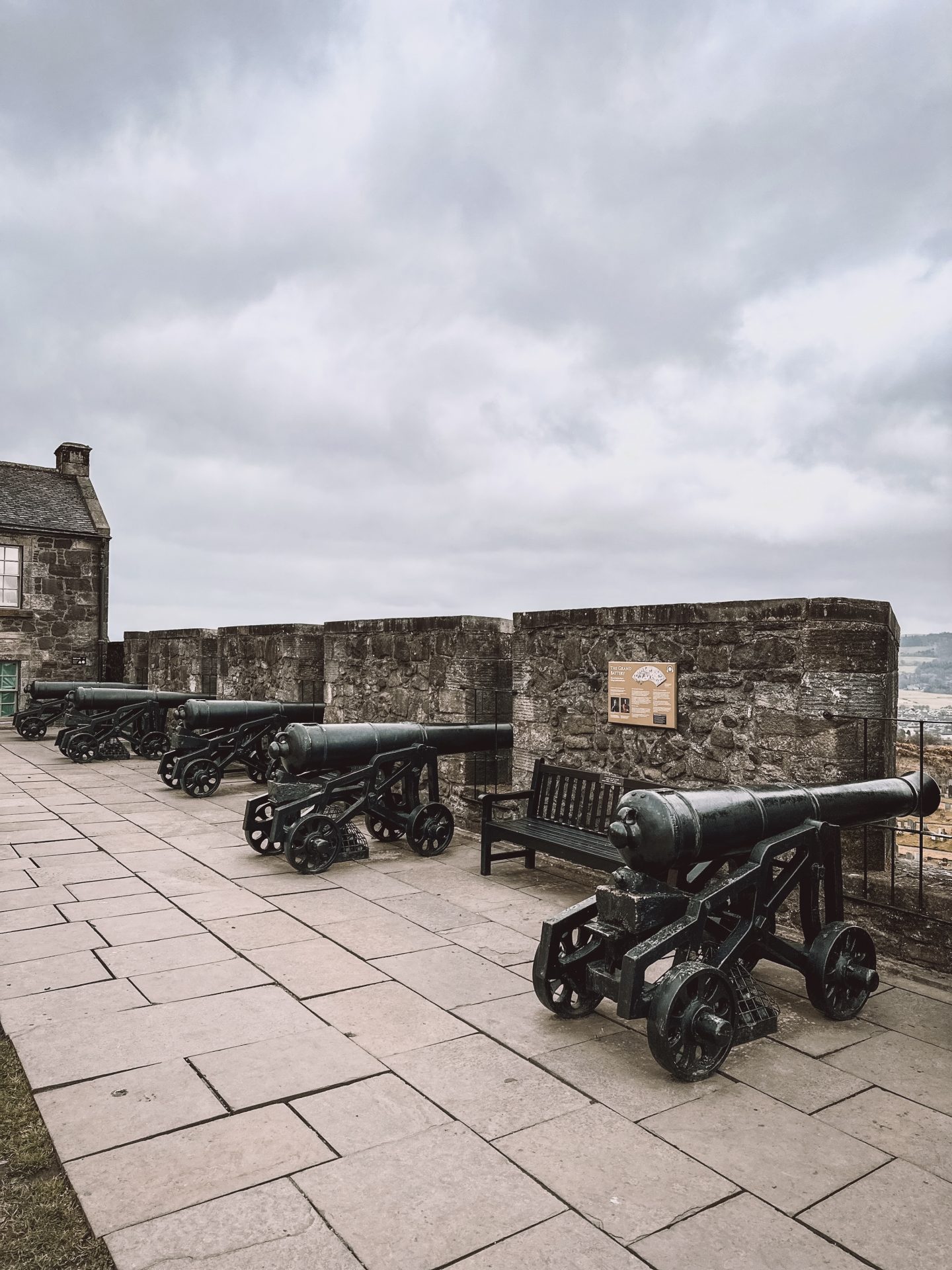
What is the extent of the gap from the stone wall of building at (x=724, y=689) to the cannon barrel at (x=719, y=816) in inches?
31.7

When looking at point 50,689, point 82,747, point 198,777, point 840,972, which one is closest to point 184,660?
point 82,747

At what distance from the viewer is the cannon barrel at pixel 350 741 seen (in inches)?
271

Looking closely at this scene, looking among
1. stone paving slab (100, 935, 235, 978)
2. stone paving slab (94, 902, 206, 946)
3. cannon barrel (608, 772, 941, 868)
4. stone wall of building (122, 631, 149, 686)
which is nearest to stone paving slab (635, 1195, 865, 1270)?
cannon barrel (608, 772, 941, 868)

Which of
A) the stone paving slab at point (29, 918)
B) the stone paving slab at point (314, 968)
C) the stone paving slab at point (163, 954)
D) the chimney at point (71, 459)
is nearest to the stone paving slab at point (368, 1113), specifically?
the stone paving slab at point (314, 968)

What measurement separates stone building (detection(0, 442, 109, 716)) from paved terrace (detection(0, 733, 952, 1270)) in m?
17.4

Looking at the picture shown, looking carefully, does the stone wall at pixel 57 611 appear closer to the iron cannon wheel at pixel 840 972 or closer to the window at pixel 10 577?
the window at pixel 10 577

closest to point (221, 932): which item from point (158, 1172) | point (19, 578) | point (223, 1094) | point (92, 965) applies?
point (92, 965)

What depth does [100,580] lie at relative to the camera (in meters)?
21.8

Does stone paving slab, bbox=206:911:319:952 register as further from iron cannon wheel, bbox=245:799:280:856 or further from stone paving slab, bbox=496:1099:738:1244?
stone paving slab, bbox=496:1099:738:1244

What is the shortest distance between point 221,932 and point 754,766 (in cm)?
337

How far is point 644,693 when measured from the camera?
252 inches

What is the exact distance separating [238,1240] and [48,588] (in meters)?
21.2

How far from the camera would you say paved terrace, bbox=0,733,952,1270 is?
7.89 feet

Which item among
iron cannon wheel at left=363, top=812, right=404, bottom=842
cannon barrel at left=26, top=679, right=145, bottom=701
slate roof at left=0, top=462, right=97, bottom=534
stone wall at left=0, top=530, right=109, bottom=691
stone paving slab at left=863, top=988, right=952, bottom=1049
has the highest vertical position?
slate roof at left=0, top=462, right=97, bottom=534
